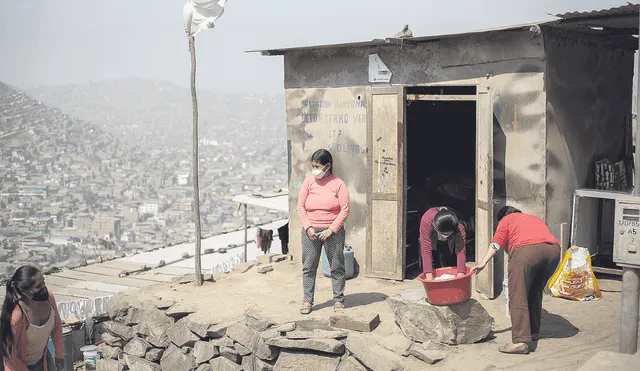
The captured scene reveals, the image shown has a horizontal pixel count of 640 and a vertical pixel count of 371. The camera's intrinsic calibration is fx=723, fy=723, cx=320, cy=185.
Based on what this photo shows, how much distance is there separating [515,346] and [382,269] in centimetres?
319

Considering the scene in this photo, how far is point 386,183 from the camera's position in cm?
938

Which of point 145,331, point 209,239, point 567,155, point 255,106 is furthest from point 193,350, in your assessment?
point 255,106

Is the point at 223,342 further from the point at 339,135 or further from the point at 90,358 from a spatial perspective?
the point at 90,358

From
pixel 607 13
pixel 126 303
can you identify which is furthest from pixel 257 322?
pixel 607 13

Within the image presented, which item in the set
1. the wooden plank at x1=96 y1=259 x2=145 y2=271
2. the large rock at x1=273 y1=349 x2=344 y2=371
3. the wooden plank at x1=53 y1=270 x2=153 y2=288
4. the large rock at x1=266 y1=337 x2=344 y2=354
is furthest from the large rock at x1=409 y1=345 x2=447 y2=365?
the wooden plank at x1=96 y1=259 x2=145 y2=271

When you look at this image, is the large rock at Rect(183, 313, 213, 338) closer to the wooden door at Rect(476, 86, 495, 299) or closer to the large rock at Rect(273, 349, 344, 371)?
the large rock at Rect(273, 349, 344, 371)

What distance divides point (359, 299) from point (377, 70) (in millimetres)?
3046

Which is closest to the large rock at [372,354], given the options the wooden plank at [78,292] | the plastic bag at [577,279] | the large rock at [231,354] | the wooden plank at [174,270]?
the large rock at [231,354]

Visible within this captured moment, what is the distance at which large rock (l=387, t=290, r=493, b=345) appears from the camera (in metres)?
6.73

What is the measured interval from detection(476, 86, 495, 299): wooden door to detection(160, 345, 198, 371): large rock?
359 cm

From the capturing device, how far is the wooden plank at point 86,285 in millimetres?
14680

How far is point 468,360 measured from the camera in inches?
255

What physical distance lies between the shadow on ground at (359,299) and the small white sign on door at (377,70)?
111 inches

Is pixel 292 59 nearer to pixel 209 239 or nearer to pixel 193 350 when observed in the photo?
pixel 193 350
